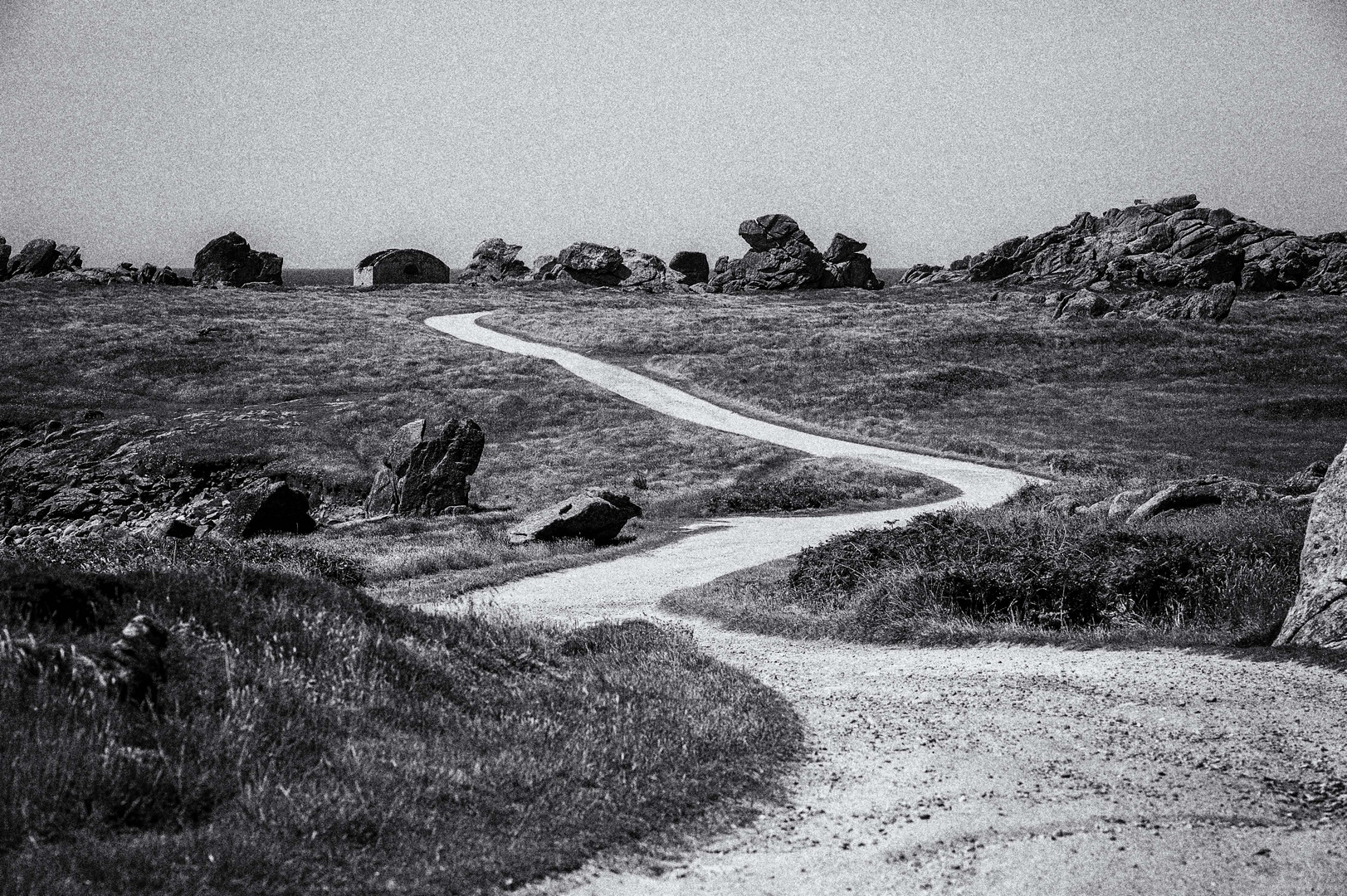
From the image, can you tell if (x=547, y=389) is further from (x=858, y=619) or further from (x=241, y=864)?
(x=241, y=864)

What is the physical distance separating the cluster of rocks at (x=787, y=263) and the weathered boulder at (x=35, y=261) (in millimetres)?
71775

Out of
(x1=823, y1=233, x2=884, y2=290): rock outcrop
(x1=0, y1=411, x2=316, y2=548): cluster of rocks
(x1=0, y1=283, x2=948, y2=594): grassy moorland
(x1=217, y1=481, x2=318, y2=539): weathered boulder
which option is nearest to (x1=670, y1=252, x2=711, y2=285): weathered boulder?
(x1=823, y1=233, x2=884, y2=290): rock outcrop

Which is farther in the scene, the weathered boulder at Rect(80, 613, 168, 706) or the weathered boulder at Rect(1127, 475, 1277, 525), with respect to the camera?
the weathered boulder at Rect(1127, 475, 1277, 525)

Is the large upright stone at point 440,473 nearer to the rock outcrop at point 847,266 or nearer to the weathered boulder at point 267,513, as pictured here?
the weathered boulder at point 267,513

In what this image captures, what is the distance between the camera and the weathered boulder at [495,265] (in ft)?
429

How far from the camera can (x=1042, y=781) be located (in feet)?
24.5

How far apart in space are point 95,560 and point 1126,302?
81889mm

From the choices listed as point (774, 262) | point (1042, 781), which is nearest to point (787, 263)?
point (774, 262)

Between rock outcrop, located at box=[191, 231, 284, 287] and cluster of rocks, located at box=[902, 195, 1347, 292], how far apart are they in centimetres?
8399

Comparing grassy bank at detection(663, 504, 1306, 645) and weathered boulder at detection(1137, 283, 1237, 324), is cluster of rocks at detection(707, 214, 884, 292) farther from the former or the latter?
grassy bank at detection(663, 504, 1306, 645)

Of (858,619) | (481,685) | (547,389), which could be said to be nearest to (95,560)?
(481,685)

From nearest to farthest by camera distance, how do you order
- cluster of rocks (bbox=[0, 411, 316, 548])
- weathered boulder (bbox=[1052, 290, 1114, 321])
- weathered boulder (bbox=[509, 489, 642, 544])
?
weathered boulder (bbox=[509, 489, 642, 544]) < cluster of rocks (bbox=[0, 411, 316, 548]) < weathered boulder (bbox=[1052, 290, 1114, 321])

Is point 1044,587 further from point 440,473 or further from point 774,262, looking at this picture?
point 774,262

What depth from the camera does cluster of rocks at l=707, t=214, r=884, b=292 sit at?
11800 centimetres
